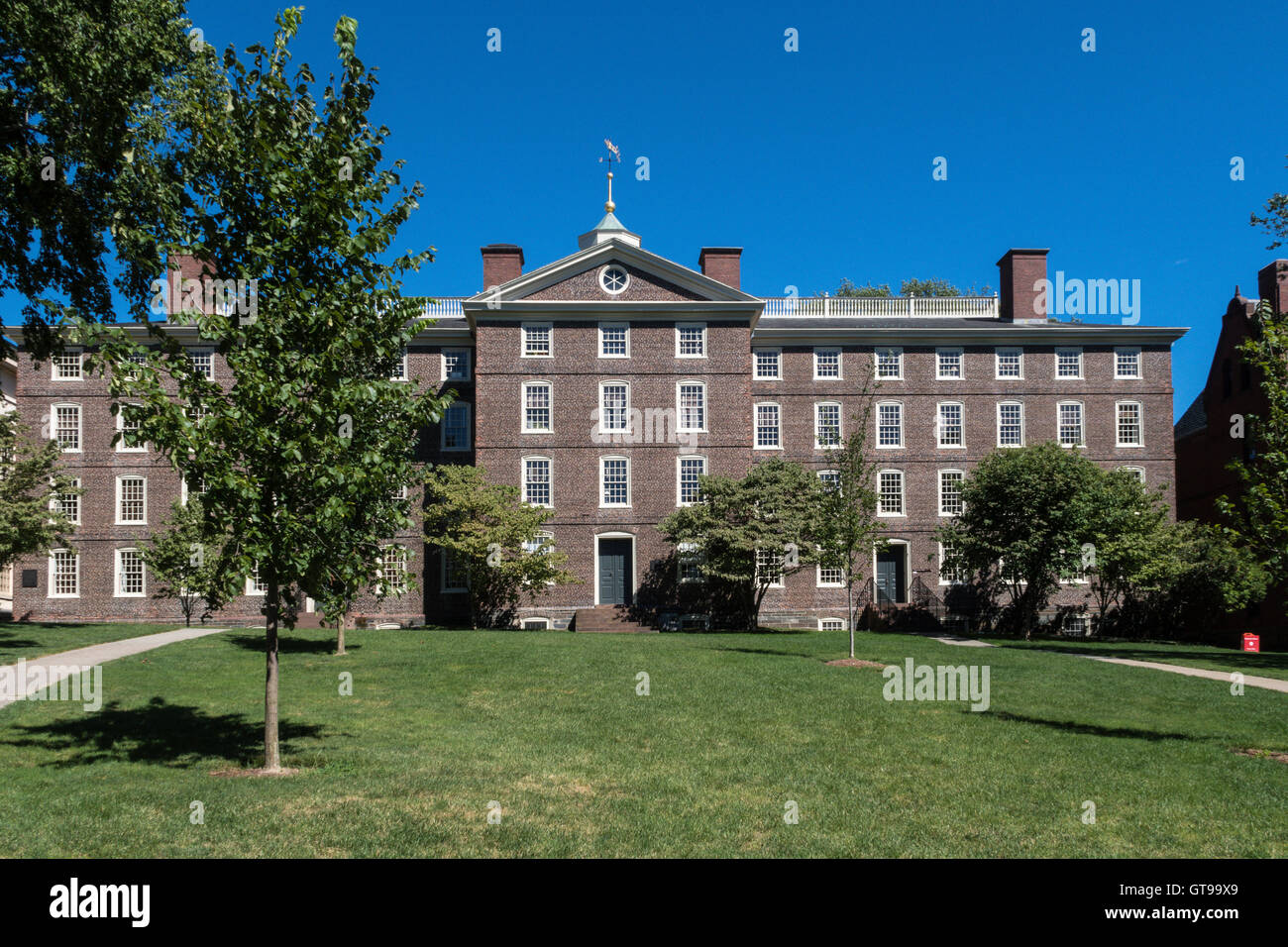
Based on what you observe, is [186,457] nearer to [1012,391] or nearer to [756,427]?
[756,427]

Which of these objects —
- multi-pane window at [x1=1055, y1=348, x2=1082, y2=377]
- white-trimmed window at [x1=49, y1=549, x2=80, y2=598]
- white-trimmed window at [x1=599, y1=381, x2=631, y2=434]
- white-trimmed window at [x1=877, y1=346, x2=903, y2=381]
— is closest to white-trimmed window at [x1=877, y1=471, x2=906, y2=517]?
white-trimmed window at [x1=877, y1=346, x2=903, y2=381]

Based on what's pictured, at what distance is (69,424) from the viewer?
1548 inches

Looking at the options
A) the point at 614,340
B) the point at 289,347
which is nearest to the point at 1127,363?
the point at 614,340

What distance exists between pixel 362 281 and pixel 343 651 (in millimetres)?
13891

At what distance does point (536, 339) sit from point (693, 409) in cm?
697

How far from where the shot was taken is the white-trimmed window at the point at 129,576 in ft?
127

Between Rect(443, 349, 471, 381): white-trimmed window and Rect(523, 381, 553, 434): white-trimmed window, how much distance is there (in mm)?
3899

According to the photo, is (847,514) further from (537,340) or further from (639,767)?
(537,340)

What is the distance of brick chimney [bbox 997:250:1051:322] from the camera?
43500mm

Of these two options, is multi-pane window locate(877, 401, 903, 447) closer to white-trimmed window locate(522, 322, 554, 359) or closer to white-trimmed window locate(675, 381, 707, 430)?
white-trimmed window locate(675, 381, 707, 430)

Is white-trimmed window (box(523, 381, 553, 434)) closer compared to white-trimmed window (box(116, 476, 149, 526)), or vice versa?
white-trimmed window (box(523, 381, 553, 434))

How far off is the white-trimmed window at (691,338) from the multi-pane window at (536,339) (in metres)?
5.28
